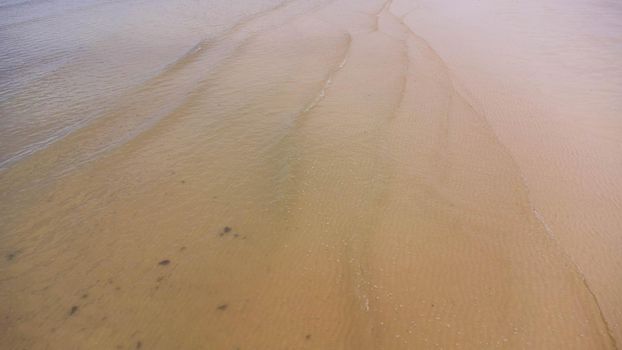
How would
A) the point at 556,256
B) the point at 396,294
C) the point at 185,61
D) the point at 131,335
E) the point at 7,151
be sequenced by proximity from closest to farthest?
1. the point at 131,335
2. the point at 396,294
3. the point at 556,256
4. the point at 7,151
5. the point at 185,61

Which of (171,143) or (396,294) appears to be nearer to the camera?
(396,294)

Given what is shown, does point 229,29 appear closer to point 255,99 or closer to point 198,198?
point 255,99

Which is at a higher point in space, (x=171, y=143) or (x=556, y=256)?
(x=171, y=143)

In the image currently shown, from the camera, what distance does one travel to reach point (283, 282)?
3287mm

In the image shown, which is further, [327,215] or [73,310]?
[327,215]

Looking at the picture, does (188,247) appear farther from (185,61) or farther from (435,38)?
(435,38)

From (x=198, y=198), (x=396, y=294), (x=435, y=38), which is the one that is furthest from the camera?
(x=435, y=38)

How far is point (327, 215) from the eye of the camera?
3.96m

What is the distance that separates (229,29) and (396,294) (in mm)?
8324

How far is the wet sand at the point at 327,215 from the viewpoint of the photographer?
9.75 ft

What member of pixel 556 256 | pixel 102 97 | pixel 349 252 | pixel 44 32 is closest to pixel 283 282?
pixel 349 252

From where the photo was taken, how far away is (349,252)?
3543 mm

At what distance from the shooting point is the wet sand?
2.97 metres

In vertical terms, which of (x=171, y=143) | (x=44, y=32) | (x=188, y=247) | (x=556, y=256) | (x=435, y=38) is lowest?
(x=556, y=256)
